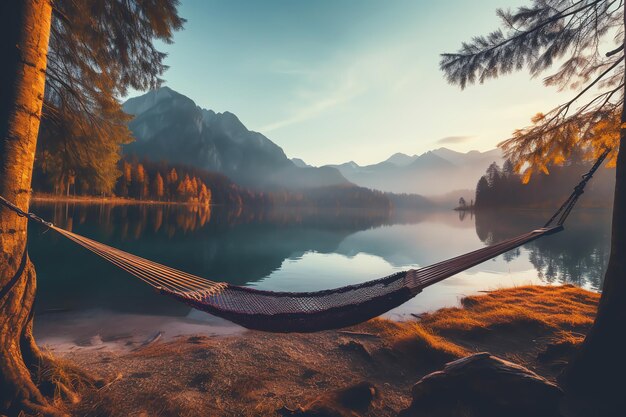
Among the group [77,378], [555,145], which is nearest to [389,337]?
[555,145]

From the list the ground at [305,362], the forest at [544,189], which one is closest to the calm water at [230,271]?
the ground at [305,362]

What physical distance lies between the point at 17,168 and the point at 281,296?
2944mm

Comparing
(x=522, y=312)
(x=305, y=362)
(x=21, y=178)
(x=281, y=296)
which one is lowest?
(x=305, y=362)

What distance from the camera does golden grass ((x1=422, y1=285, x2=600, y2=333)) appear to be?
18.3 feet

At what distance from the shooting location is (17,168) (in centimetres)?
232

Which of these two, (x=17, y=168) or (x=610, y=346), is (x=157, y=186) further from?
(x=610, y=346)

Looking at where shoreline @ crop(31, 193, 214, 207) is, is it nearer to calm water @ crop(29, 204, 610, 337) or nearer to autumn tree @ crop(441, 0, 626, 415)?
calm water @ crop(29, 204, 610, 337)

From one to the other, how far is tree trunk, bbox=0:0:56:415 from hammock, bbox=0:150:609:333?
0.94 feet

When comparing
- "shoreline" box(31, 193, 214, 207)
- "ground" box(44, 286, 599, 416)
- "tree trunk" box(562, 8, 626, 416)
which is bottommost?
"shoreline" box(31, 193, 214, 207)

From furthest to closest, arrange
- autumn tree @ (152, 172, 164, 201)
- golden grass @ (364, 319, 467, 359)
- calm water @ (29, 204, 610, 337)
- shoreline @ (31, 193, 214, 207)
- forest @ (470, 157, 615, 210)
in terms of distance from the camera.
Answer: autumn tree @ (152, 172, 164, 201), forest @ (470, 157, 615, 210), shoreline @ (31, 193, 214, 207), calm water @ (29, 204, 610, 337), golden grass @ (364, 319, 467, 359)

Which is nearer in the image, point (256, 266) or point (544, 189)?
point (256, 266)

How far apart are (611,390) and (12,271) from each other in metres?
5.61

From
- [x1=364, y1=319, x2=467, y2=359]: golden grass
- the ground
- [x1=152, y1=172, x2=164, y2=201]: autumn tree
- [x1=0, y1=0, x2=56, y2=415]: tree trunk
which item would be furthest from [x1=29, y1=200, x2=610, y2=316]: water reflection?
[x1=152, y1=172, x2=164, y2=201]: autumn tree

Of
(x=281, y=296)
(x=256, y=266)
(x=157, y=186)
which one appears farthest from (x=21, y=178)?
(x=157, y=186)
